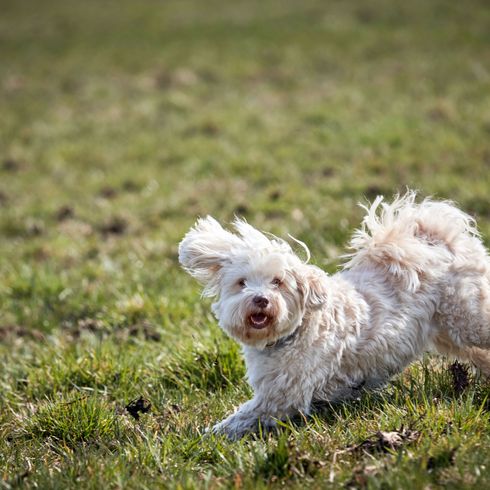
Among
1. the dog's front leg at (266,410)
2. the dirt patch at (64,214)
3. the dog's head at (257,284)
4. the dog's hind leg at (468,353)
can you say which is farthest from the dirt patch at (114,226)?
the dog's hind leg at (468,353)

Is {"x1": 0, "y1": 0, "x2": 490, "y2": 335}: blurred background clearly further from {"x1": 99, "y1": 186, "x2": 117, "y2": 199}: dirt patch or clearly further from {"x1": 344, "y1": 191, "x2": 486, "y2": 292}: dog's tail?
{"x1": 344, "y1": 191, "x2": 486, "y2": 292}: dog's tail

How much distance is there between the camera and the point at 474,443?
3.70 meters

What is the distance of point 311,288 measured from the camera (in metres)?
4.49

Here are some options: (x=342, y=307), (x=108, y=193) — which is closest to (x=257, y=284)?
(x=342, y=307)

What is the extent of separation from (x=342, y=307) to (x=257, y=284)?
0.61 m

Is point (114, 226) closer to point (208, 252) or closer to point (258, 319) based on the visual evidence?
point (208, 252)

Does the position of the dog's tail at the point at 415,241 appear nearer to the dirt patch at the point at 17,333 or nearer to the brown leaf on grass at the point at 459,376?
the brown leaf on grass at the point at 459,376

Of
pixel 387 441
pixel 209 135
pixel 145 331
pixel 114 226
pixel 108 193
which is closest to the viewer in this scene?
pixel 387 441

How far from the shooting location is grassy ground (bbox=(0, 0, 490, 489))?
157 inches

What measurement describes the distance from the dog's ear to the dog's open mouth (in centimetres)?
27

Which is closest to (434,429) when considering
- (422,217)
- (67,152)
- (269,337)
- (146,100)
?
(269,337)

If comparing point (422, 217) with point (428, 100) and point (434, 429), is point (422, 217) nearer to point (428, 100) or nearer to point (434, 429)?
point (434, 429)

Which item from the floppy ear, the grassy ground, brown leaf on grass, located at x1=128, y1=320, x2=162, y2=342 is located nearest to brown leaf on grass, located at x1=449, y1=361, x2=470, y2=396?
the grassy ground

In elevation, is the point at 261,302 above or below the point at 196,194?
above
